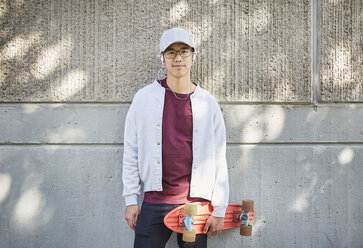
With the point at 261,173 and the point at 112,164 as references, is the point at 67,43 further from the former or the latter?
the point at 261,173

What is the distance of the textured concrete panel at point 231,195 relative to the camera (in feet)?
9.16

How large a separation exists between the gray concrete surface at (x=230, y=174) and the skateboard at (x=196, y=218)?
0.86 ft

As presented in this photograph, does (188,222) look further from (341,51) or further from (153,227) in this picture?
(341,51)

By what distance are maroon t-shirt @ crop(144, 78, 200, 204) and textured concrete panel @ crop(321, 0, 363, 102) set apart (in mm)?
1487

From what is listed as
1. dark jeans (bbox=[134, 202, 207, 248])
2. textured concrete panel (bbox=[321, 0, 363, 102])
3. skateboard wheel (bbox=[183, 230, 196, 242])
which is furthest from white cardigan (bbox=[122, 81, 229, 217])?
textured concrete panel (bbox=[321, 0, 363, 102])

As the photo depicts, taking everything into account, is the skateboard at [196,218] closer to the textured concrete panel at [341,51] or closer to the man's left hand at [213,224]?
the man's left hand at [213,224]

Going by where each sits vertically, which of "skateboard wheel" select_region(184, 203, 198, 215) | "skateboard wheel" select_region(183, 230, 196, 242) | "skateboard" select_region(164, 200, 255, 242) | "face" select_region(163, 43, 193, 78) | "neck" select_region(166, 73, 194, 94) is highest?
"face" select_region(163, 43, 193, 78)

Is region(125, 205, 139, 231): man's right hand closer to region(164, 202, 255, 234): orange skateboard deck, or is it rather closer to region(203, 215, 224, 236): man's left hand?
region(164, 202, 255, 234): orange skateboard deck

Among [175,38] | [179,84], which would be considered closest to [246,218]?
[179,84]

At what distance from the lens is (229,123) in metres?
2.87

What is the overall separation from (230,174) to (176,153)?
0.79 meters

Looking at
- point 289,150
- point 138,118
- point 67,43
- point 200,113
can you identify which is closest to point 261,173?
point 289,150

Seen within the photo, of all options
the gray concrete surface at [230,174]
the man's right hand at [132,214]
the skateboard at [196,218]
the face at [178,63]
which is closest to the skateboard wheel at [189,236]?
the skateboard at [196,218]

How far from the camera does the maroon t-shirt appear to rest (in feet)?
7.59
